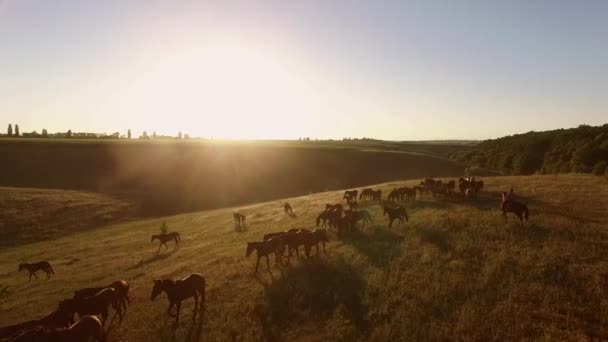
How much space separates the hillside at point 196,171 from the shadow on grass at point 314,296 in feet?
173

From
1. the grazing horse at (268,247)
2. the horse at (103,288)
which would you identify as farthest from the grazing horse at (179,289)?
the grazing horse at (268,247)

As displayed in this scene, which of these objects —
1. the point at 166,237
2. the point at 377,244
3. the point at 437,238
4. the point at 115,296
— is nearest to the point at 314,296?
the point at 377,244

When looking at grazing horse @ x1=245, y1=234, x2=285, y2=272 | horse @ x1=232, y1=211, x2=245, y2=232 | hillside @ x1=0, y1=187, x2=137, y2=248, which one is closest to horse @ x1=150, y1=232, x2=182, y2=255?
horse @ x1=232, y1=211, x2=245, y2=232

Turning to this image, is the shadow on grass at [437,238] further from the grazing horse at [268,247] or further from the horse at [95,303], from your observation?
the horse at [95,303]

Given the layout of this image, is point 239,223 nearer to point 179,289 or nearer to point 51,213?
point 179,289

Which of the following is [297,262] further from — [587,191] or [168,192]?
[168,192]

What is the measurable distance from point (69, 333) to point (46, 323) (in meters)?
2.92

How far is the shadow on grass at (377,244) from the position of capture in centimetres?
2020

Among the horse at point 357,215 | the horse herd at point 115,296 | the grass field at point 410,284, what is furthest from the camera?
the horse at point 357,215

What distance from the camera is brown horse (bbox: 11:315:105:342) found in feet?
42.1

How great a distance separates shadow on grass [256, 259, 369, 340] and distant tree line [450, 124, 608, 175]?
51468 mm

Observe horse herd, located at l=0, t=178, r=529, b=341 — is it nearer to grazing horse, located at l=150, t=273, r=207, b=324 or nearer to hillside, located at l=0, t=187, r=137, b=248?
grazing horse, located at l=150, t=273, r=207, b=324

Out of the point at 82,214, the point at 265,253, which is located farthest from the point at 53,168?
the point at 265,253

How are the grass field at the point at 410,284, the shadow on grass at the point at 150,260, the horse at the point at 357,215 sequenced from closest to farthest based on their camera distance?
1. the grass field at the point at 410,284
2. the horse at the point at 357,215
3. the shadow on grass at the point at 150,260
